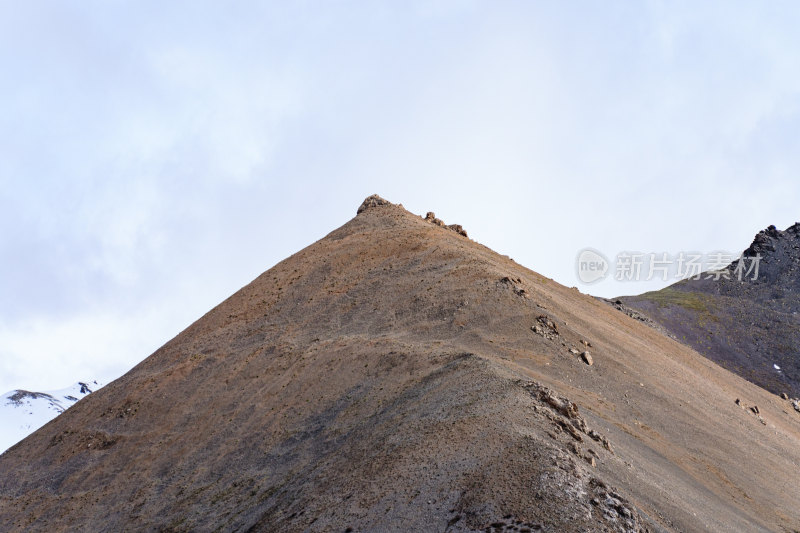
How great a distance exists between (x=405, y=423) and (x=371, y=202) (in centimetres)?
3265

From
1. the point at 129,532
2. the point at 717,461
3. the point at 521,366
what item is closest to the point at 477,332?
the point at 521,366

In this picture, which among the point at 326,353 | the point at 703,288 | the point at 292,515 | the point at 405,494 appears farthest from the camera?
the point at 703,288

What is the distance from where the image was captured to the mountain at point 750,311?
79562 mm

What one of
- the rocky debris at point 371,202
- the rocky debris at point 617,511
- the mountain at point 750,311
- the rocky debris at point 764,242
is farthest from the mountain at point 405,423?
the rocky debris at point 764,242

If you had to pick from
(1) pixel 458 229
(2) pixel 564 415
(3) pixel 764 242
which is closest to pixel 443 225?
(1) pixel 458 229

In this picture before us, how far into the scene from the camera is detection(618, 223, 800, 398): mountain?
79562 mm

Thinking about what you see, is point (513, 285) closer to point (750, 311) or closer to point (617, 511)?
point (617, 511)

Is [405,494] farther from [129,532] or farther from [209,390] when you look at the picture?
[209,390]

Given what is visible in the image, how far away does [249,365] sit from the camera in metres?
34.2

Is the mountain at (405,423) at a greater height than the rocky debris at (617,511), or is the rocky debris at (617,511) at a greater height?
the mountain at (405,423)

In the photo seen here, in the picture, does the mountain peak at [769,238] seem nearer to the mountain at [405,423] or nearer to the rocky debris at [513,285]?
the mountain at [405,423]

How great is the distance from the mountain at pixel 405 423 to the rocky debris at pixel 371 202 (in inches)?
216

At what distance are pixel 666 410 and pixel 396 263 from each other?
53.4 ft

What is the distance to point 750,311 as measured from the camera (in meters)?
91.8
